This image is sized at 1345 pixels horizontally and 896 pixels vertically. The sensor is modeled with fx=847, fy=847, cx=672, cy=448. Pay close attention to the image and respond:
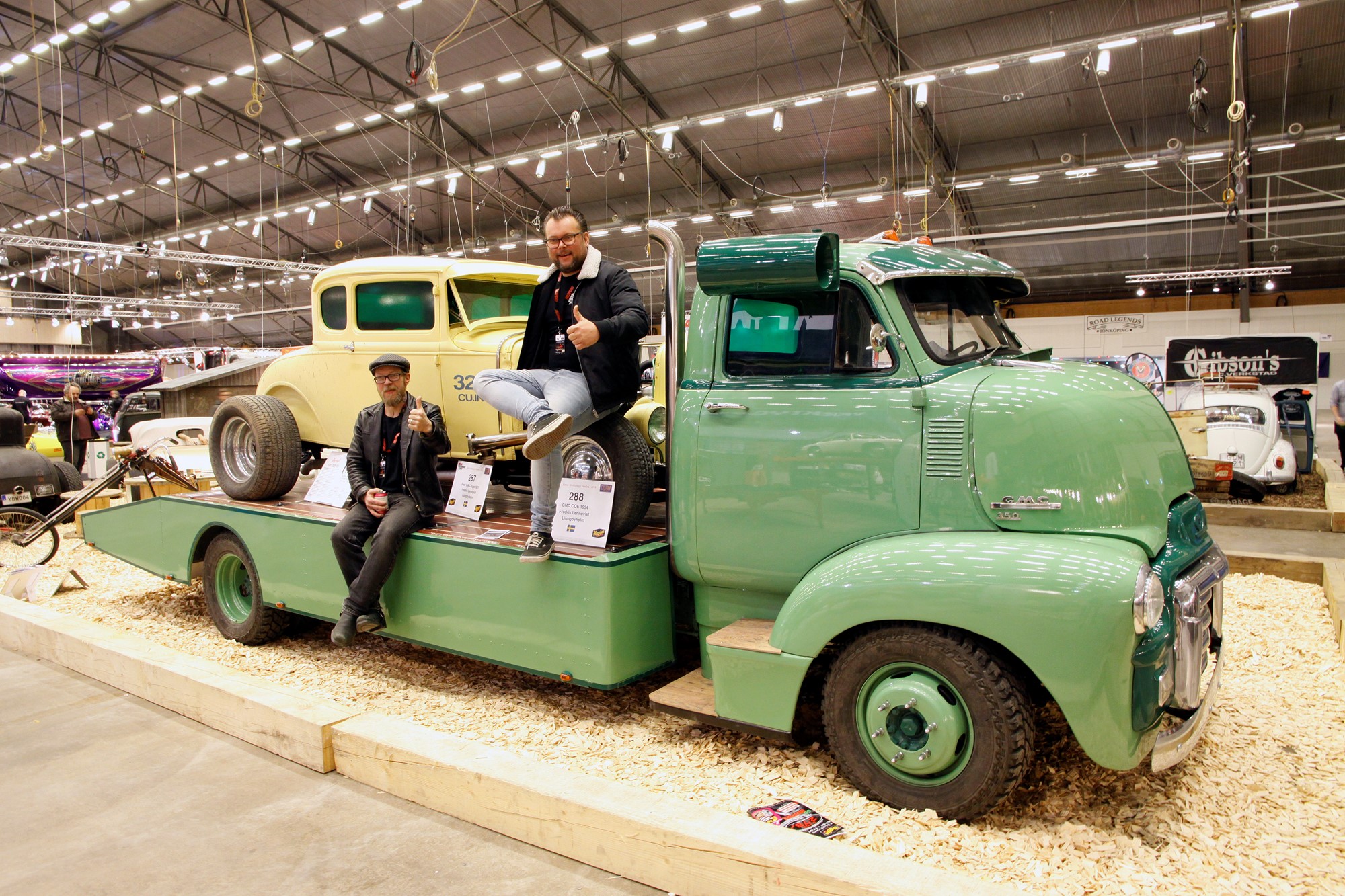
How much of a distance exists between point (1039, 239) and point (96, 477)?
2190 cm

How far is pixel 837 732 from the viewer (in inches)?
128

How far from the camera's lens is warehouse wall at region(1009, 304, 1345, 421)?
70.4ft

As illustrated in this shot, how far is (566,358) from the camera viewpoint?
4.30m

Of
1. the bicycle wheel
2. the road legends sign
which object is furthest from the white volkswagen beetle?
the bicycle wheel

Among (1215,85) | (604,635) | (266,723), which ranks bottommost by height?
(266,723)

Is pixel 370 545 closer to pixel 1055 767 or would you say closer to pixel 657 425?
pixel 657 425

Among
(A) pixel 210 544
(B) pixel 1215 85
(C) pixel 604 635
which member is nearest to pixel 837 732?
(C) pixel 604 635

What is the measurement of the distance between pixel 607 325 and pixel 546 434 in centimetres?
59

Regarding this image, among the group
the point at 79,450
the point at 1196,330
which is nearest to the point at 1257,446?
the point at 1196,330

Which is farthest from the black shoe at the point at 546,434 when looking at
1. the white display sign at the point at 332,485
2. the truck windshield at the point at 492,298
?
the white display sign at the point at 332,485

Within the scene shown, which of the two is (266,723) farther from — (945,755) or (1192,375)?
(1192,375)

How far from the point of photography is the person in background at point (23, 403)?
22466mm

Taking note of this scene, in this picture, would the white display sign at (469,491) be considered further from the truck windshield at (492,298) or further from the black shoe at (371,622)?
the truck windshield at (492,298)

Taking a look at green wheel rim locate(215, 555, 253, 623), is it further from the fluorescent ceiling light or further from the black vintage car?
the fluorescent ceiling light
